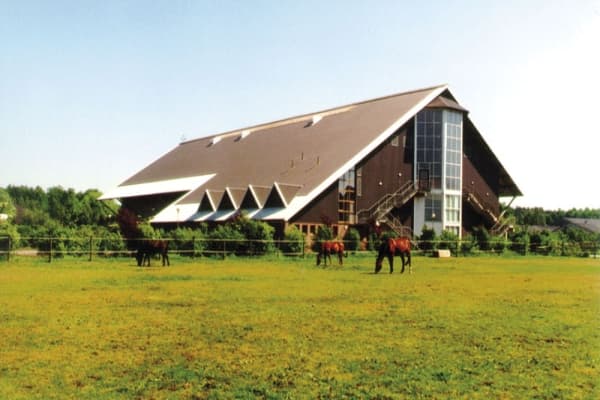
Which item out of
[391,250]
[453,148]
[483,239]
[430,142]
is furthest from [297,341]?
[453,148]

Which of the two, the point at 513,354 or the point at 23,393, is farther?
the point at 513,354

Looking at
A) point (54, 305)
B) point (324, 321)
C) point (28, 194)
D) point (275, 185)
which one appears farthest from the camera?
point (28, 194)

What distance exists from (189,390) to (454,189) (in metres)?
45.6

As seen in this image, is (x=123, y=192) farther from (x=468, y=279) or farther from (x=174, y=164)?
(x=468, y=279)

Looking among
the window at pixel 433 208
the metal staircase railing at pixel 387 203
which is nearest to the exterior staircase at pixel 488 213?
the window at pixel 433 208

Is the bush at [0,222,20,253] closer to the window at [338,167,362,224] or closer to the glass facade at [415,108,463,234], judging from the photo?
the window at [338,167,362,224]

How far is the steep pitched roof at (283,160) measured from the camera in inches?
1747

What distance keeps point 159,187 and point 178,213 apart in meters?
12.3

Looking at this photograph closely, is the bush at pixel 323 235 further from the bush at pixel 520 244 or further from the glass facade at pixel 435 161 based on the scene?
the bush at pixel 520 244

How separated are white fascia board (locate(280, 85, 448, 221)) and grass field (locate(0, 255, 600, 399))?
20911mm

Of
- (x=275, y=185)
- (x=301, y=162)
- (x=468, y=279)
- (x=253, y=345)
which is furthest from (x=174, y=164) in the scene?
(x=253, y=345)

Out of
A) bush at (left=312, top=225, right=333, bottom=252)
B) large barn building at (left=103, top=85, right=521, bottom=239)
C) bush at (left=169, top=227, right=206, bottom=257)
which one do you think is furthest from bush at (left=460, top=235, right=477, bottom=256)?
bush at (left=169, top=227, right=206, bottom=257)

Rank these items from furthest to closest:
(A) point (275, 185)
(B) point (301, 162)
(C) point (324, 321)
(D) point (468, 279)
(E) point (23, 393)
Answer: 1. (B) point (301, 162)
2. (A) point (275, 185)
3. (D) point (468, 279)
4. (C) point (324, 321)
5. (E) point (23, 393)

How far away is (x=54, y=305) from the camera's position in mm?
15477
